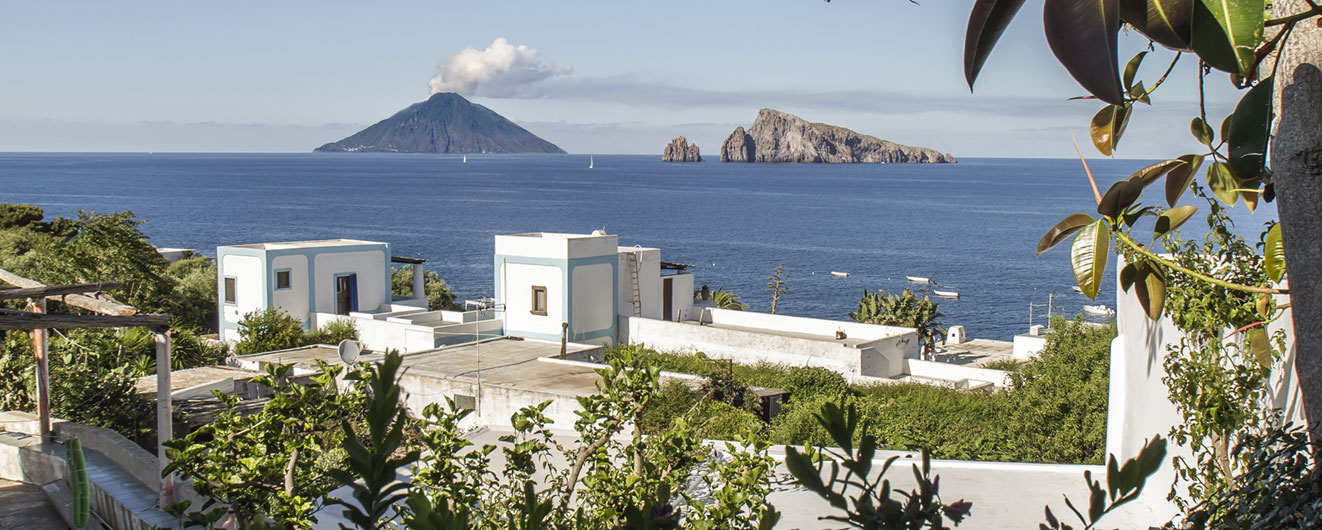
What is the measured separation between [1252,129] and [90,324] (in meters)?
9.11

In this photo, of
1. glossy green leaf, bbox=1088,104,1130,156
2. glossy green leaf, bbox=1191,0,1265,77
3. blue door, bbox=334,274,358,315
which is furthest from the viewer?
blue door, bbox=334,274,358,315

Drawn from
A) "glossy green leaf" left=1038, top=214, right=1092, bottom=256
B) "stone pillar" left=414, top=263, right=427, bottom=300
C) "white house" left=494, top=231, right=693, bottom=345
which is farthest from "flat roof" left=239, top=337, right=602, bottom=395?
"glossy green leaf" left=1038, top=214, right=1092, bottom=256

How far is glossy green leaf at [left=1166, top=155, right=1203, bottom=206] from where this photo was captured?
3.02 metres

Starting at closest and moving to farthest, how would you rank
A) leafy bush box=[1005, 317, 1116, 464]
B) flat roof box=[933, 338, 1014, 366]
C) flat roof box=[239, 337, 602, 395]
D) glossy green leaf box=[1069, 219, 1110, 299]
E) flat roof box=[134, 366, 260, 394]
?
glossy green leaf box=[1069, 219, 1110, 299] → flat roof box=[134, 366, 260, 394] → leafy bush box=[1005, 317, 1116, 464] → flat roof box=[239, 337, 602, 395] → flat roof box=[933, 338, 1014, 366]

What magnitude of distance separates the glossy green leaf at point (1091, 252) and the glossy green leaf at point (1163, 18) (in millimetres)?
925

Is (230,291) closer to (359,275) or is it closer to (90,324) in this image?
(359,275)

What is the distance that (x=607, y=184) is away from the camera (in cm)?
17900

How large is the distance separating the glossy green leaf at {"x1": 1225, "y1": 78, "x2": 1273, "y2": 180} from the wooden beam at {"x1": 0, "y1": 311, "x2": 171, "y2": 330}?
28.2 ft

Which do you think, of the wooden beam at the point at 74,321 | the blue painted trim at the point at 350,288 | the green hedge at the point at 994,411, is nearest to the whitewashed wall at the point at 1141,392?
the green hedge at the point at 994,411

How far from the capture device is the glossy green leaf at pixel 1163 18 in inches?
75.1

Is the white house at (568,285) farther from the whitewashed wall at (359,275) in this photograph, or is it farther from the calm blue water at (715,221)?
the calm blue water at (715,221)

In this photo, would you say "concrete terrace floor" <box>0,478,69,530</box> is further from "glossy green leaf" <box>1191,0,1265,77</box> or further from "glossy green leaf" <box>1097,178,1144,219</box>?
"glossy green leaf" <box>1191,0,1265,77</box>

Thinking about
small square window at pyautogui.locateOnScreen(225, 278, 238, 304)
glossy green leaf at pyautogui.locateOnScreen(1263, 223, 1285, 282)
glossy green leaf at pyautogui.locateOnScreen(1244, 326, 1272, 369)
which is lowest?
small square window at pyautogui.locateOnScreen(225, 278, 238, 304)

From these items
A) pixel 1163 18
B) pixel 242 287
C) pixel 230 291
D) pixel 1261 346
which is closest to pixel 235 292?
pixel 230 291
